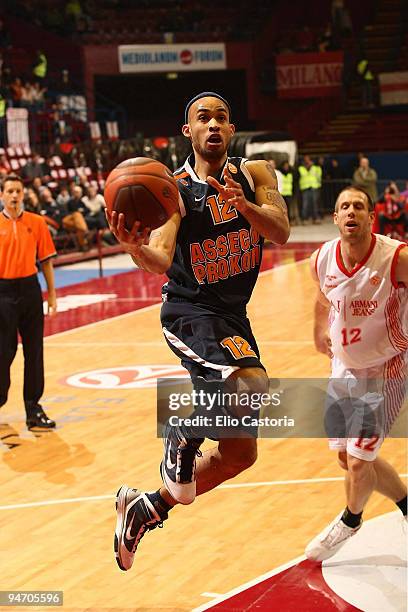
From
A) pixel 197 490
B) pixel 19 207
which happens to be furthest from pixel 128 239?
pixel 19 207

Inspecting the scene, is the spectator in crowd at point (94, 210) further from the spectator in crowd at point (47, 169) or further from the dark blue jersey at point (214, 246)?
the dark blue jersey at point (214, 246)

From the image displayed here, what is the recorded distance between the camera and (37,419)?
9.52 metres

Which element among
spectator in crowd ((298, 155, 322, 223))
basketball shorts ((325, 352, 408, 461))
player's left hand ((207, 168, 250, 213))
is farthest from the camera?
spectator in crowd ((298, 155, 322, 223))

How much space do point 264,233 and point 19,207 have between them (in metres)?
4.58

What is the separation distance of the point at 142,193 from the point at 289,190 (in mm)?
22184

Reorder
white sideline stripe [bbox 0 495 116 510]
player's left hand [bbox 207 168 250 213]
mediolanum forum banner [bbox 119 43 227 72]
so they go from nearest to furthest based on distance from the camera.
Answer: player's left hand [bbox 207 168 250 213] < white sideline stripe [bbox 0 495 116 510] < mediolanum forum banner [bbox 119 43 227 72]

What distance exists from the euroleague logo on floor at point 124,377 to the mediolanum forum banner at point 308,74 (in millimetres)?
23825

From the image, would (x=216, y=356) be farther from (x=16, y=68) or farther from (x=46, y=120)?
(x=16, y=68)

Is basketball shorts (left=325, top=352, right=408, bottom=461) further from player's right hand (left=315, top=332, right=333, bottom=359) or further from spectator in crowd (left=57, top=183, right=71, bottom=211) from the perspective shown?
spectator in crowd (left=57, top=183, right=71, bottom=211)

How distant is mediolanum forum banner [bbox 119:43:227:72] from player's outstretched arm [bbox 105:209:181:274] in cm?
2807

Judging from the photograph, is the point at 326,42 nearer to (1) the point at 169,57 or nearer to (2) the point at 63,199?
(1) the point at 169,57

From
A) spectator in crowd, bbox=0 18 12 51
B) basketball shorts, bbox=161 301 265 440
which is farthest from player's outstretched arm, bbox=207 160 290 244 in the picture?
spectator in crowd, bbox=0 18 12 51

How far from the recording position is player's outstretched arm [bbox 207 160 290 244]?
4.75 m
